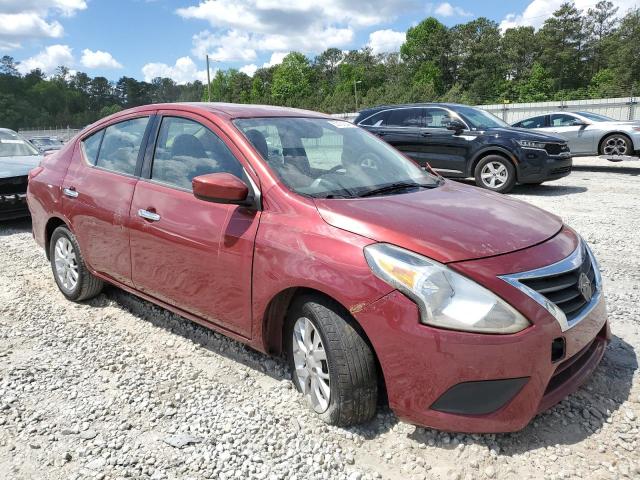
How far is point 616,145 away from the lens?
12.6 metres

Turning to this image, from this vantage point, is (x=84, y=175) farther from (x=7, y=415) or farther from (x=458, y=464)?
(x=458, y=464)

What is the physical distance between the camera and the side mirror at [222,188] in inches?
107

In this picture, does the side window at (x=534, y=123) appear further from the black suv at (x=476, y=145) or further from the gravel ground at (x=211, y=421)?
the gravel ground at (x=211, y=421)

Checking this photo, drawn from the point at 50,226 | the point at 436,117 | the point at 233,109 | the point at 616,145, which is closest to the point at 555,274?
the point at 233,109

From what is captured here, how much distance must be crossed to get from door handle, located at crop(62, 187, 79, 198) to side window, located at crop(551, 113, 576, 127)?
12.7m

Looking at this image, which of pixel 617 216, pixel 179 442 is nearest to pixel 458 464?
pixel 179 442

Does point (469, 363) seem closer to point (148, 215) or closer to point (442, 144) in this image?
point (148, 215)

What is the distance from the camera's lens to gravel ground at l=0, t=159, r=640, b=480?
233 centimetres

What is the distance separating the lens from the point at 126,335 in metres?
3.79

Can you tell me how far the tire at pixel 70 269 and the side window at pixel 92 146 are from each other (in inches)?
25.4

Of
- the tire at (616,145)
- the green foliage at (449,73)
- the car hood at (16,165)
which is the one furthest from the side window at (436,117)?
the green foliage at (449,73)

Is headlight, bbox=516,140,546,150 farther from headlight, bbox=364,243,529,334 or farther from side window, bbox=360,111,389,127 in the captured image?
headlight, bbox=364,243,529,334

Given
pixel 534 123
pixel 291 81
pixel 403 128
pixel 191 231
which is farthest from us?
pixel 291 81

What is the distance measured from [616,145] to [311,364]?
12682 millimetres
